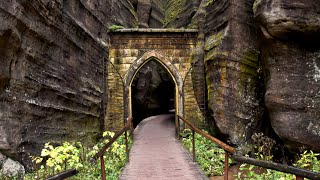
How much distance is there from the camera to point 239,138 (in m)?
8.39

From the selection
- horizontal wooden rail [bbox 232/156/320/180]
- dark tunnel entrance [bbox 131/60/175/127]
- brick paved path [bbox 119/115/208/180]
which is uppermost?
dark tunnel entrance [bbox 131/60/175/127]

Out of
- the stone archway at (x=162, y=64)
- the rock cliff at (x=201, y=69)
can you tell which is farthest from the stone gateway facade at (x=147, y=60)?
the rock cliff at (x=201, y=69)

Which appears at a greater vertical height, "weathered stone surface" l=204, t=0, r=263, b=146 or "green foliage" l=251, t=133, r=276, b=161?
"weathered stone surface" l=204, t=0, r=263, b=146

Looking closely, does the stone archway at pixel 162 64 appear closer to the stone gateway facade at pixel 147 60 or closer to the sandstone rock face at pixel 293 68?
the stone gateway facade at pixel 147 60

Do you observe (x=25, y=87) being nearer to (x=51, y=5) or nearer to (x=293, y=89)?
(x=51, y=5)

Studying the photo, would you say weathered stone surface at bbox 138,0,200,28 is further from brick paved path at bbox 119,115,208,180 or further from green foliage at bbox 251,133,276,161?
green foliage at bbox 251,133,276,161

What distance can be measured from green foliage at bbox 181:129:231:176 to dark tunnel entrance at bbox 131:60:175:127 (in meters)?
5.91

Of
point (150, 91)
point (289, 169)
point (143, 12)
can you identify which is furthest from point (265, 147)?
point (150, 91)

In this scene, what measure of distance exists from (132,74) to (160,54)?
1.40 metres

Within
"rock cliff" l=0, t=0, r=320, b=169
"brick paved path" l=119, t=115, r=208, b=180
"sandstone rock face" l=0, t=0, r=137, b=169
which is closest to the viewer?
"sandstone rock face" l=0, t=0, r=137, b=169

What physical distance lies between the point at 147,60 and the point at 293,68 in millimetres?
5722

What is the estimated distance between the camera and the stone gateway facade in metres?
11.0

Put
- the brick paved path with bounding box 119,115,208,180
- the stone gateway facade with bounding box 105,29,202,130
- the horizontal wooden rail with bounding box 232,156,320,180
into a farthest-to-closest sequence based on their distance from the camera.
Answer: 1. the stone gateway facade with bounding box 105,29,202,130
2. the brick paved path with bounding box 119,115,208,180
3. the horizontal wooden rail with bounding box 232,156,320,180

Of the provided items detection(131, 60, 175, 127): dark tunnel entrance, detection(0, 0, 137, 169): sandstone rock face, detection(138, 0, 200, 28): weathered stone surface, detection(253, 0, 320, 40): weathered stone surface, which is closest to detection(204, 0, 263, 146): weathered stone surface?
detection(253, 0, 320, 40): weathered stone surface
